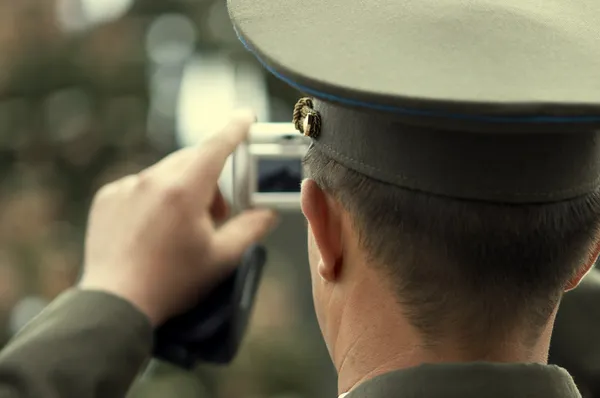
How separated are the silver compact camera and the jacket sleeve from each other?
0.54ft

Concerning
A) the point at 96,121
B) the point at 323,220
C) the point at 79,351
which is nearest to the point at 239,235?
the point at 79,351

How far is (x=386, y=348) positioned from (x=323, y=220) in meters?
0.10

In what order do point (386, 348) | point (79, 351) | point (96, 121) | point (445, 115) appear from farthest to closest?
point (96, 121) → point (79, 351) → point (386, 348) → point (445, 115)

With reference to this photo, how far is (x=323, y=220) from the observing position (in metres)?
0.68

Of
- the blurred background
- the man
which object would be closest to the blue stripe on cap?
the man

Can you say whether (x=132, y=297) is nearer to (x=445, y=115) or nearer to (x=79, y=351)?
(x=79, y=351)

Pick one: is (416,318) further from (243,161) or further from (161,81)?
(161,81)

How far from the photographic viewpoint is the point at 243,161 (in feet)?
3.17

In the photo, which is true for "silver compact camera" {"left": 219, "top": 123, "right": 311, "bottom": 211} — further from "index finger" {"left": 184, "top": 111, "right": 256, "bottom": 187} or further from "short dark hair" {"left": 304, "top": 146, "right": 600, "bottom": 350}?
"short dark hair" {"left": 304, "top": 146, "right": 600, "bottom": 350}

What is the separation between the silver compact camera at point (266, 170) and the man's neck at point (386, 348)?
28cm

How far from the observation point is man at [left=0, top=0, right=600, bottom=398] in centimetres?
58

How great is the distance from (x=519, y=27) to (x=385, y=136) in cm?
11

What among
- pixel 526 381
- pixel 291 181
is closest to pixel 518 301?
pixel 526 381

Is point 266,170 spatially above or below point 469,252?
below
